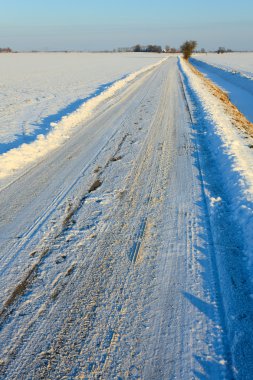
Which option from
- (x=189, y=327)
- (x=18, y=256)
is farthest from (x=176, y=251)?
(x=18, y=256)

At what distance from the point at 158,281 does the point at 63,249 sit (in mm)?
1175

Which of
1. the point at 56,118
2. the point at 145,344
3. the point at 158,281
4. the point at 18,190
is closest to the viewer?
the point at 145,344

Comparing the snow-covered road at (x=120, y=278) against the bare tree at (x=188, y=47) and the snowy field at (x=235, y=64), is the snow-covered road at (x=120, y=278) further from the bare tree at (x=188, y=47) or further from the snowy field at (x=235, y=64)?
the bare tree at (x=188, y=47)

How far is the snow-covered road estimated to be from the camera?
237 cm

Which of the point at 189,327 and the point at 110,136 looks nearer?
the point at 189,327

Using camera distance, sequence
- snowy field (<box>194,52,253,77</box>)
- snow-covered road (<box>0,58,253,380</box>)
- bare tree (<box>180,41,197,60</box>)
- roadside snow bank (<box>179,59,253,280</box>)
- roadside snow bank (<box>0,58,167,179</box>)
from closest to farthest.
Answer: snow-covered road (<box>0,58,253,380</box>)
roadside snow bank (<box>179,59,253,280</box>)
roadside snow bank (<box>0,58,167,179</box>)
snowy field (<box>194,52,253,77</box>)
bare tree (<box>180,41,197,60</box>)

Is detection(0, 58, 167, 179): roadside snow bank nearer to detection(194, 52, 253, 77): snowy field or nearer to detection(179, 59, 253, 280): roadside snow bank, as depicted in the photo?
detection(179, 59, 253, 280): roadside snow bank

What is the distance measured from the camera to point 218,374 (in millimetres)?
2244

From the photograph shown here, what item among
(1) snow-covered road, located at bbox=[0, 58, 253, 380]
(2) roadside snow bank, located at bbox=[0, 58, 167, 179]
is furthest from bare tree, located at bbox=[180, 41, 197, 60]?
(1) snow-covered road, located at bbox=[0, 58, 253, 380]

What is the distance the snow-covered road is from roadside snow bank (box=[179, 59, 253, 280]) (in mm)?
170

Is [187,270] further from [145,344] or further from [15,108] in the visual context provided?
[15,108]

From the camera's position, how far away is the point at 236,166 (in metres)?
5.82

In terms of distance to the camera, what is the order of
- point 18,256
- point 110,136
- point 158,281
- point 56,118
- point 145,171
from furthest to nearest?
point 56,118, point 110,136, point 145,171, point 18,256, point 158,281

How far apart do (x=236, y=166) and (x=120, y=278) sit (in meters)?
3.58
